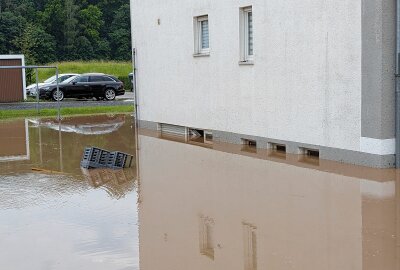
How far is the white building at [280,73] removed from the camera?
42.9 feet

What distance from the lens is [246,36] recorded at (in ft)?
56.7

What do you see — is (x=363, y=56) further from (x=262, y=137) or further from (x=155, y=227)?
(x=155, y=227)

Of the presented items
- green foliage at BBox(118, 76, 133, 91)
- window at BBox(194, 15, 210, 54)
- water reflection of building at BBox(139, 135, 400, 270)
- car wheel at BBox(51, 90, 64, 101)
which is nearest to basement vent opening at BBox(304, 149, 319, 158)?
water reflection of building at BBox(139, 135, 400, 270)

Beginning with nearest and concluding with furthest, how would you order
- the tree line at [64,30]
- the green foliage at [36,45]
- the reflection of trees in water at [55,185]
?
1. the reflection of trees in water at [55,185]
2. the green foliage at [36,45]
3. the tree line at [64,30]

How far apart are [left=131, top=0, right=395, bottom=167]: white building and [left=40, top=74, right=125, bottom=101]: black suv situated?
1807 centimetres

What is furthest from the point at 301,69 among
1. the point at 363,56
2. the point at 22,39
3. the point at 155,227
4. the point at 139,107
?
the point at 22,39

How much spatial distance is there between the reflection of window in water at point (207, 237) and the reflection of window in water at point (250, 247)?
1.31ft

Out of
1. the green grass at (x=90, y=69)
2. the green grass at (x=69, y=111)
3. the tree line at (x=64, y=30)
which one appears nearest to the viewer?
the green grass at (x=69, y=111)

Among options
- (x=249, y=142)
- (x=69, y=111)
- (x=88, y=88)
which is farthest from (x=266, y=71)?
(x=88, y=88)

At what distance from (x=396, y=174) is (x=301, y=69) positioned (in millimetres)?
3496

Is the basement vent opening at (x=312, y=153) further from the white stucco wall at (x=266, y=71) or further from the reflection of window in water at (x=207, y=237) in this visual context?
the reflection of window in water at (x=207, y=237)

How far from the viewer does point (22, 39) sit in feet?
219

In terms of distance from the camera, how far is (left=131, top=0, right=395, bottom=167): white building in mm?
13062

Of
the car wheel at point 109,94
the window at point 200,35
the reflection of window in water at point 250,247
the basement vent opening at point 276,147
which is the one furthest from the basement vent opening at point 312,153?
the car wheel at point 109,94
